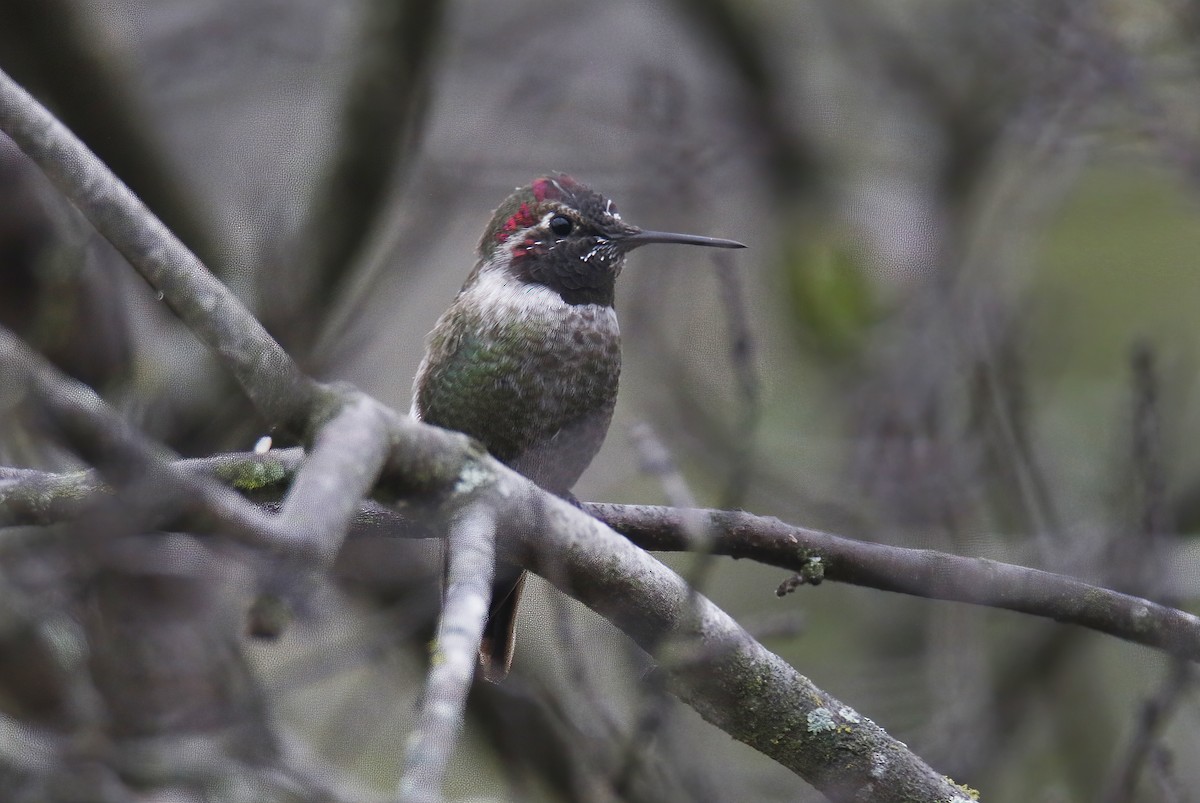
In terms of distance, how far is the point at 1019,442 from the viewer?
5379 millimetres

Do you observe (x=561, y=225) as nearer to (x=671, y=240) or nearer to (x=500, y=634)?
(x=671, y=240)

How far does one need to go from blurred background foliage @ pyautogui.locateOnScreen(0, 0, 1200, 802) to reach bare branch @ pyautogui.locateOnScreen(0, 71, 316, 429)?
1346 millimetres

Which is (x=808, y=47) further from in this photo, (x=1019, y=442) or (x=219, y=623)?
(x=219, y=623)

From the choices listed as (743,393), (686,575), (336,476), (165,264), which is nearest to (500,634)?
(686,575)

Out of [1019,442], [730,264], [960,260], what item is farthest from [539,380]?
[960,260]

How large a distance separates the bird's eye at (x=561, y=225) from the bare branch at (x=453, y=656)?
248 centimetres

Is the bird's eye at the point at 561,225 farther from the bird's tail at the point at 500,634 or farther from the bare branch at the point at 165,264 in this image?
the bare branch at the point at 165,264

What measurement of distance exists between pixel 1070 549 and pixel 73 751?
4178 millimetres

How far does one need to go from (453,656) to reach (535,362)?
2454 millimetres

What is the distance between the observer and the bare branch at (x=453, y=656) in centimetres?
160

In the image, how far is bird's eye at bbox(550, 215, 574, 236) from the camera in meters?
4.55

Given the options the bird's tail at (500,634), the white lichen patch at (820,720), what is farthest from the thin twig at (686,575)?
the bird's tail at (500,634)

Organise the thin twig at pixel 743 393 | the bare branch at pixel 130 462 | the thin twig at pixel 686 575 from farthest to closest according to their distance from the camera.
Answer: the thin twig at pixel 743 393
the thin twig at pixel 686 575
the bare branch at pixel 130 462

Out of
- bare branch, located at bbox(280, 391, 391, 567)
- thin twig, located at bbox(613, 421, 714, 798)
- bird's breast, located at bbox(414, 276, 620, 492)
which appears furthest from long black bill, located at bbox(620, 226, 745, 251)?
bare branch, located at bbox(280, 391, 391, 567)
